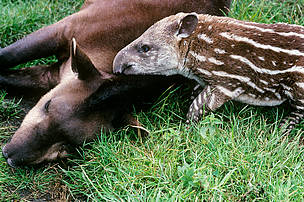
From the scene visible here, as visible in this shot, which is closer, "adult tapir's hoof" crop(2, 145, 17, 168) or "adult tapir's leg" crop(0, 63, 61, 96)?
"adult tapir's hoof" crop(2, 145, 17, 168)

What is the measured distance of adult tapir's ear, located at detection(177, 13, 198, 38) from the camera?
15.7 ft

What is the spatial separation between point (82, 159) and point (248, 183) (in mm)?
1789

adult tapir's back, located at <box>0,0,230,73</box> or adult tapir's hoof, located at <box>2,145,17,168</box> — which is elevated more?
adult tapir's back, located at <box>0,0,230,73</box>

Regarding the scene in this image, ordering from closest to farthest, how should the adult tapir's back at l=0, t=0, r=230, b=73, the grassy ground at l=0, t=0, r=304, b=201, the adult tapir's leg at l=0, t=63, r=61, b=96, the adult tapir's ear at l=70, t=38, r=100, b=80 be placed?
1. the grassy ground at l=0, t=0, r=304, b=201
2. the adult tapir's ear at l=70, t=38, r=100, b=80
3. the adult tapir's back at l=0, t=0, r=230, b=73
4. the adult tapir's leg at l=0, t=63, r=61, b=96

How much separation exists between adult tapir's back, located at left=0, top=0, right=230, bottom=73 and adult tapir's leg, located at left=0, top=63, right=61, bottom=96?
0.16 m

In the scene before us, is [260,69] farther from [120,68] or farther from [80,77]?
[80,77]

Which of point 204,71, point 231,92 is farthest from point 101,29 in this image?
point 231,92

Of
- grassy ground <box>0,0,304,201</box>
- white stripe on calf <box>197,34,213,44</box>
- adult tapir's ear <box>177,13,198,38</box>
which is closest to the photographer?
grassy ground <box>0,0,304,201</box>

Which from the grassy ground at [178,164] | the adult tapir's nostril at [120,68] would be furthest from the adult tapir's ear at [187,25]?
the grassy ground at [178,164]

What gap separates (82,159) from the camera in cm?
484

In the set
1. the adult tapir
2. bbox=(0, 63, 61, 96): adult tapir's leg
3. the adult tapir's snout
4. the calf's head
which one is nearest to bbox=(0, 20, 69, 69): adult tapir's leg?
the adult tapir

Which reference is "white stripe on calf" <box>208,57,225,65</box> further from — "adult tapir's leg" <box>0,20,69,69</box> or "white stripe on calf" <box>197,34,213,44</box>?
"adult tapir's leg" <box>0,20,69,69</box>

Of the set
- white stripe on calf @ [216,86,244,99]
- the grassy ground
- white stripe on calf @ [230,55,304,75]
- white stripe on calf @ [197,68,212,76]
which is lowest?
the grassy ground

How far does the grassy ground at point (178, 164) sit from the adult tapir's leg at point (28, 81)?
27cm
